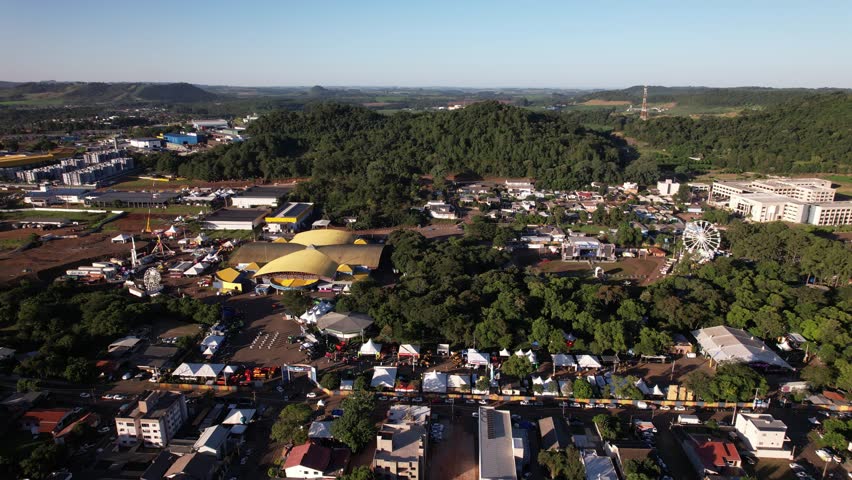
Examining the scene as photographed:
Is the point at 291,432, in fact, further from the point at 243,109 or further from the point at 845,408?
the point at 243,109

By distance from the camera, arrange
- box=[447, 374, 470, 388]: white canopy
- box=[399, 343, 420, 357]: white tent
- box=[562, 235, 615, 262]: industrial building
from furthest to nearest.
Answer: box=[562, 235, 615, 262]: industrial building < box=[399, 343, 420, 357]: white tent < box=[447, 374, 470, 388]: white canopy

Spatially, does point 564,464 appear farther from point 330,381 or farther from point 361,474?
point 330,381

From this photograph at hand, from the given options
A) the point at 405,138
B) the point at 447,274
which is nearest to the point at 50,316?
the point at 447,274

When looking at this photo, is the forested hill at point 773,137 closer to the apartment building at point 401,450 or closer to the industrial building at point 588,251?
the industrial building at point 588,251

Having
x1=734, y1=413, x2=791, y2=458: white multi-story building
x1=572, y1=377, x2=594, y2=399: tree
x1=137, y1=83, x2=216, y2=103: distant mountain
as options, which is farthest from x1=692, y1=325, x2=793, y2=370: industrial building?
x1=137, y1=83, x2=216, y2=103: distant mountain

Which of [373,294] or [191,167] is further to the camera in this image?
[191,167]

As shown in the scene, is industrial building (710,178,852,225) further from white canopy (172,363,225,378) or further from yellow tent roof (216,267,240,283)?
white canopy (172,363,225,378)

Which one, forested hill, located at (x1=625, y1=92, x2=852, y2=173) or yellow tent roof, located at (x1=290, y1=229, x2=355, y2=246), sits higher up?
forested hill, located at (x1=625, y1=92, x2=852, y2=173)

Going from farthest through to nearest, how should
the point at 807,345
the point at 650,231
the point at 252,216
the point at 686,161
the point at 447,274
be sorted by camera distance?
the point at 686,161, the point at 252,216, the point at 650,231, the point at 447,274, the point at 807,345

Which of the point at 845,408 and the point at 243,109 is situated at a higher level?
the point at 243,109
